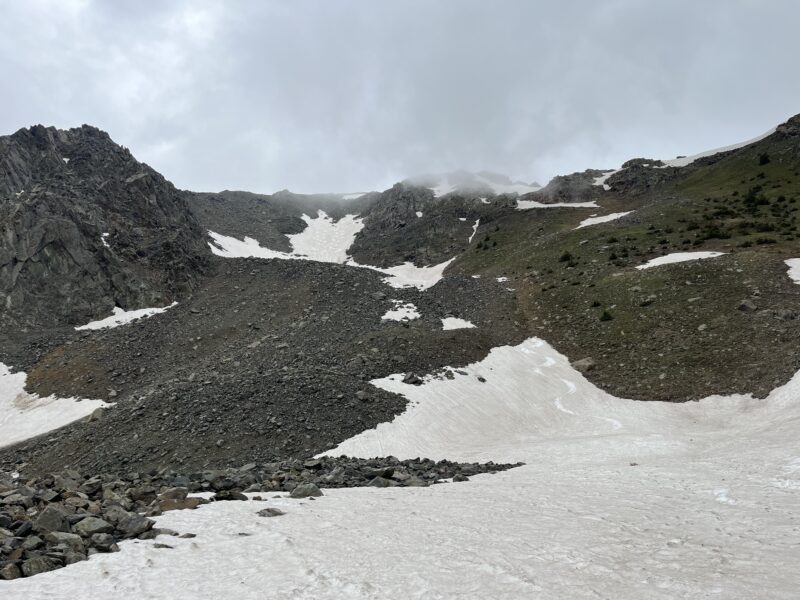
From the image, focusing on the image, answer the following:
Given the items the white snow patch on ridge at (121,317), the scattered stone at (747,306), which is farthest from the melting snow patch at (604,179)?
the white snow patch on ridge at (121,317)

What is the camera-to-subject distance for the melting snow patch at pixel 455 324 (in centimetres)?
3994

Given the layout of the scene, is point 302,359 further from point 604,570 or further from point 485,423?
point 604,570

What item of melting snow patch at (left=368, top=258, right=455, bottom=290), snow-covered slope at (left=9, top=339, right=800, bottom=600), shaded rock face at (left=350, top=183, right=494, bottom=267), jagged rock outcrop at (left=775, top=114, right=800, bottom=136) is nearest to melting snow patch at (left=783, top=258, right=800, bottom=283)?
snow-covered slope at (left=9, top=339, right=800, bottom=600)

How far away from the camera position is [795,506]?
12.0m

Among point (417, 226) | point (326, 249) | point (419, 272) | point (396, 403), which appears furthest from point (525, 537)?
point (326, 249)

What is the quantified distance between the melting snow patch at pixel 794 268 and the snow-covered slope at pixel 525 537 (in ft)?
64.8

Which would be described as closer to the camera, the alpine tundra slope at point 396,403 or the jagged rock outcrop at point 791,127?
the alpine tundra slope at point 396,403

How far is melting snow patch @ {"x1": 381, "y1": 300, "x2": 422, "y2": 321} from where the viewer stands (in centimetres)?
4172

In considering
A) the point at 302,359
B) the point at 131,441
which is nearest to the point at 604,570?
the point at 131,441

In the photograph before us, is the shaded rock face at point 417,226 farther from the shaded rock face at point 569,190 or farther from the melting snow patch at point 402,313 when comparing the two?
the melting snow patch at point 402,313

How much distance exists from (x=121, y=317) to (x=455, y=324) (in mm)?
38872

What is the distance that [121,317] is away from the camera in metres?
54.0

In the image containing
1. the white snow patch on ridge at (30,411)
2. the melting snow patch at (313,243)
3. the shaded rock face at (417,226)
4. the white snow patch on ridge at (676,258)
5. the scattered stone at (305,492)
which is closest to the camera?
the scattered stone at (305,492)

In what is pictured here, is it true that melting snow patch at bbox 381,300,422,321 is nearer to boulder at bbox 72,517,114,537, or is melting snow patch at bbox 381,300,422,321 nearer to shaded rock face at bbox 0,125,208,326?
shaded rock face at bbox 0,125,208,326
